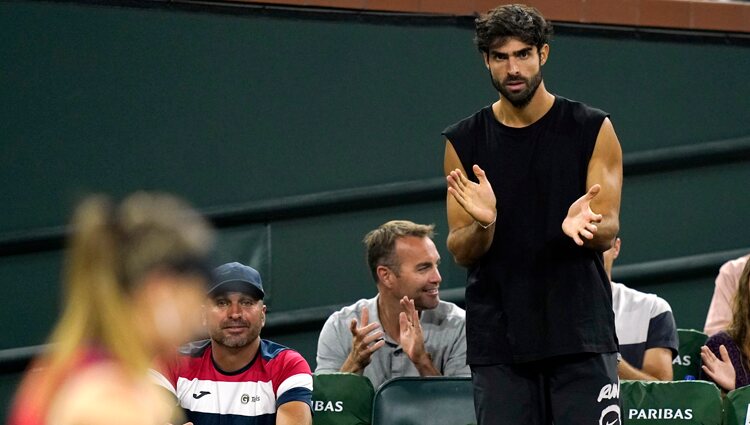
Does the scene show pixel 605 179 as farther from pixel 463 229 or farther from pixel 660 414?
pixel 660 414

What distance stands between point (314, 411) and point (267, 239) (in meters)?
1.57

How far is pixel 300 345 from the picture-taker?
6219 millimetres

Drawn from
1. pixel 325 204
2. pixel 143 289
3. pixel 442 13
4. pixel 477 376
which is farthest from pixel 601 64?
pixel 143 289

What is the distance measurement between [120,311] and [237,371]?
9.09 feet

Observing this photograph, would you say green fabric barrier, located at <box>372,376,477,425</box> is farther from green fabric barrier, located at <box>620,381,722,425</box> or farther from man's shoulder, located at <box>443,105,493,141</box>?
man's shoulder, located at <box>443,105,493,141</box>

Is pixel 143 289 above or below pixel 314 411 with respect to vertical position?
below

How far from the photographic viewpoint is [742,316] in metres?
5.38

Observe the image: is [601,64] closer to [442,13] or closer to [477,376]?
[442,13]

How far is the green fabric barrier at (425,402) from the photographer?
15.6 ft

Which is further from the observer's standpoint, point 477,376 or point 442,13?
point 442,13

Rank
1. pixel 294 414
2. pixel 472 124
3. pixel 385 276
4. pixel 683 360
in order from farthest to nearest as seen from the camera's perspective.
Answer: pixel 683 360 → pixel 385 276 → pixel 294 414 → pixel 472 124

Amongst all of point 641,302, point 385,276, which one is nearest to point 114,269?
point 385,276

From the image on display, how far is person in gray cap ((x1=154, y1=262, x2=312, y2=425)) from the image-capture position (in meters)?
4.54

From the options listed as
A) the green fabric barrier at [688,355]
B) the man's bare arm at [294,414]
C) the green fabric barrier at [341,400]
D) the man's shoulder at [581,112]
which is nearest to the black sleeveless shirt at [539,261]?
the man's shoulder at [581,112]
